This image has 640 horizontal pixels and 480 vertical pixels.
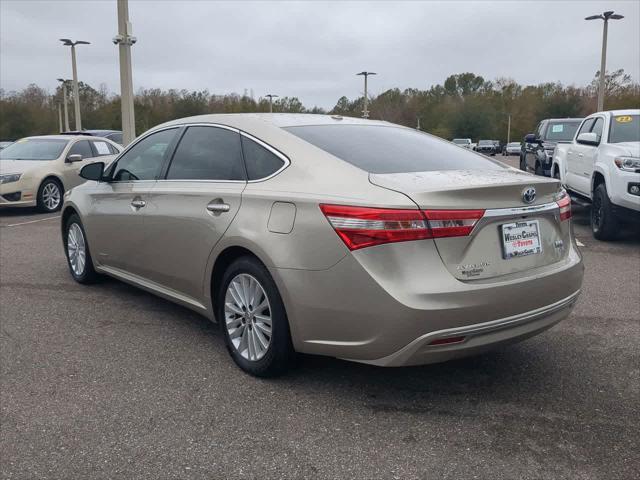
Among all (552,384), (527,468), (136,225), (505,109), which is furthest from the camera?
(505,109)

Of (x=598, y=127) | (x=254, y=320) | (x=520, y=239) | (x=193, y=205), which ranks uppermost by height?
(x=598, y=127)

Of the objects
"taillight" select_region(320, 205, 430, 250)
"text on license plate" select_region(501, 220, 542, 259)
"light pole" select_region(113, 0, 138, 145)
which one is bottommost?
"text on license plate" select_region(501, 220, 542, 259)

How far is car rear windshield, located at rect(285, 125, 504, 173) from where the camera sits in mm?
3645

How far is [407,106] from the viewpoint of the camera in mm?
91562

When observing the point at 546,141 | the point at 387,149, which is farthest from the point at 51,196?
the point at 546,141

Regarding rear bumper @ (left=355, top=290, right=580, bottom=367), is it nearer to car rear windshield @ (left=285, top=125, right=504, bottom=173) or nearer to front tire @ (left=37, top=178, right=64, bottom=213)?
car rear windshield @ (left=285, top=125, right=504, bottom=173)

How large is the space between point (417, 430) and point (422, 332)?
509 millimetres

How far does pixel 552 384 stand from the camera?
3711 mm

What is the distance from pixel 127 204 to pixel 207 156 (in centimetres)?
106

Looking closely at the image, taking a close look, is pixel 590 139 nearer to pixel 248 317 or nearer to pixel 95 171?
pixel 95 171

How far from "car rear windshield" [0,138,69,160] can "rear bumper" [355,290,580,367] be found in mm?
11251

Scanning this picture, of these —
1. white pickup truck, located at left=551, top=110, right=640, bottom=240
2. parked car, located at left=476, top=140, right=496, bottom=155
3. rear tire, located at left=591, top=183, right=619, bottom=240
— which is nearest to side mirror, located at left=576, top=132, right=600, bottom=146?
white pickup truck, located at left=551, top=110, right=640, bottom=240

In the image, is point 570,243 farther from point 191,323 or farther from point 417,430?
point 191,323

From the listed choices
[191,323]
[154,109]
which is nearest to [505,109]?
[154,109]
